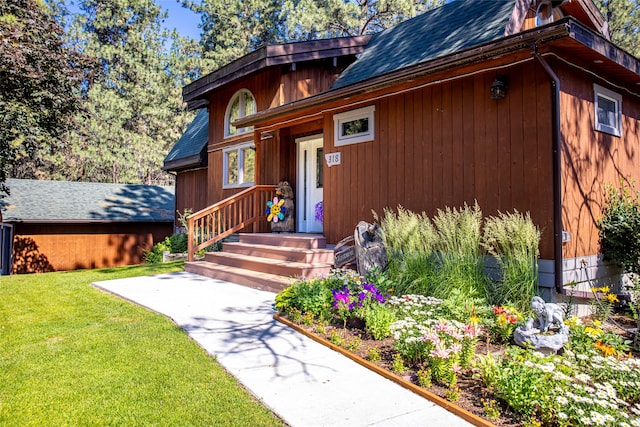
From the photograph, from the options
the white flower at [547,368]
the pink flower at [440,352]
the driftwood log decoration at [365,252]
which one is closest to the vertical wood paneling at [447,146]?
the driftwood log decoration at [365,252]

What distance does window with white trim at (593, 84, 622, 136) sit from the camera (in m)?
5.41

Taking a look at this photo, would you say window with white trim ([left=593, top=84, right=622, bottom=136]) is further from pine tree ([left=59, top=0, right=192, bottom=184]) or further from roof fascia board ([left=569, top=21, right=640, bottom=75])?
pine tree ([left=59, top=0, right=192, bottom=184])

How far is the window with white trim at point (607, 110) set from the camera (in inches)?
213

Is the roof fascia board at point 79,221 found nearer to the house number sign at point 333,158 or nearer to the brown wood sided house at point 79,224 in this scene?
the brown wood sided house at point 79,224

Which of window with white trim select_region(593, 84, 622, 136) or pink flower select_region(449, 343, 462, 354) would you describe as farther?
window with white trim select_region(593, 84, 622, 136)

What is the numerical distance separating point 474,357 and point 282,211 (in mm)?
6238

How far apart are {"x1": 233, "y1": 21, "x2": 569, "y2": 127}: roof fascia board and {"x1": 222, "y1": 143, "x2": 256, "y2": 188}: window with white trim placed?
3.10 m

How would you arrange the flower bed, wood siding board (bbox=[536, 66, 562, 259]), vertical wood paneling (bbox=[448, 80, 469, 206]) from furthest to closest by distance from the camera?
1. vertical wood paneling (bbox=[448, 80, 469, 206])
2. wood siding board (bbox=[536, 66, 562, 259])
3. the flower bed

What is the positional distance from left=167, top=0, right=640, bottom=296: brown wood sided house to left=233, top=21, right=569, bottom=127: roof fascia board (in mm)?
15

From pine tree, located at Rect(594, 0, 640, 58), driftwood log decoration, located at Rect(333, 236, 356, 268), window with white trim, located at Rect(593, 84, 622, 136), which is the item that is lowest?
driftwood log decoration, located at Rect(333, 236, 356, 268)

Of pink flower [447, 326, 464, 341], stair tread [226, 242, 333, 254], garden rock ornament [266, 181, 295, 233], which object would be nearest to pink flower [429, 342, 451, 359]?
pink flower [447, 326, 464, 341]

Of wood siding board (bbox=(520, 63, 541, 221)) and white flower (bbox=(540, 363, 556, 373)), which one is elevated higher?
wood siding board (bbox=(520, 63, 541, 221))

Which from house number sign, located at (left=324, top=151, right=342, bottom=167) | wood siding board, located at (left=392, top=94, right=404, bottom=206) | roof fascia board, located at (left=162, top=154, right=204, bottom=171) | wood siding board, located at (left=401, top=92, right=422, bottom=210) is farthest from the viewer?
roof fascia board, located at (left=162, top=154, right=204, bottom=171)

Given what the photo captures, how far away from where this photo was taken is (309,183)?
883 cm
